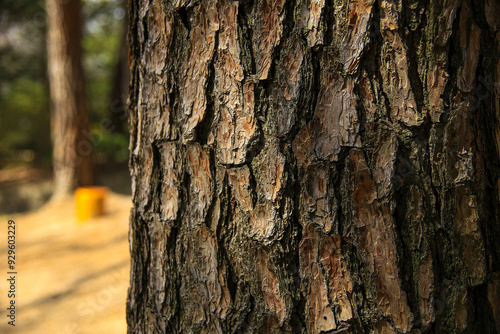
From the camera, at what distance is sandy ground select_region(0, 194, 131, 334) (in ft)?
11.2

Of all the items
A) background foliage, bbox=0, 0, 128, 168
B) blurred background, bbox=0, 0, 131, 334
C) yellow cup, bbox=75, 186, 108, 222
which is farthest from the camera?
background foliage, bbox=0, 0, 128, 168

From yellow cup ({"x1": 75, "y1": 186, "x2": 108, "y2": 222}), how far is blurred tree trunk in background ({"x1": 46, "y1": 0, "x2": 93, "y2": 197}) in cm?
136

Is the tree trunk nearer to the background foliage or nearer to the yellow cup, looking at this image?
the yellow cup

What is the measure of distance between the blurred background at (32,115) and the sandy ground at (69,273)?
3126 millimetres

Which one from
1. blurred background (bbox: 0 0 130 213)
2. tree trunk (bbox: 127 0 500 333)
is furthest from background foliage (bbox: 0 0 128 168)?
tree trunk (bbox: 127 0 500 333)

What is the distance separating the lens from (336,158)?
1026 mm

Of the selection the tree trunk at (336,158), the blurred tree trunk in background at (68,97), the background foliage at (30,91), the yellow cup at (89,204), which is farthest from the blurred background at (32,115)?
the tree trunk at (336,158)

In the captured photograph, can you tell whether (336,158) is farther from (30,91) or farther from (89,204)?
(30,91)

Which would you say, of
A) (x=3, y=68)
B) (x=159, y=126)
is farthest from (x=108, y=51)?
(x=159, y=126)

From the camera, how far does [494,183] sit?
43.6 inches

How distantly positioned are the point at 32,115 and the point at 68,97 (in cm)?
509

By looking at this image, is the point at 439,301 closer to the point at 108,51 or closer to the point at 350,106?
the point at 350,106

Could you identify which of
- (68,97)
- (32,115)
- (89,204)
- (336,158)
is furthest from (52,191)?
(336,158)

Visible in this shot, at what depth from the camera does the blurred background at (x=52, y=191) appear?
371cm
